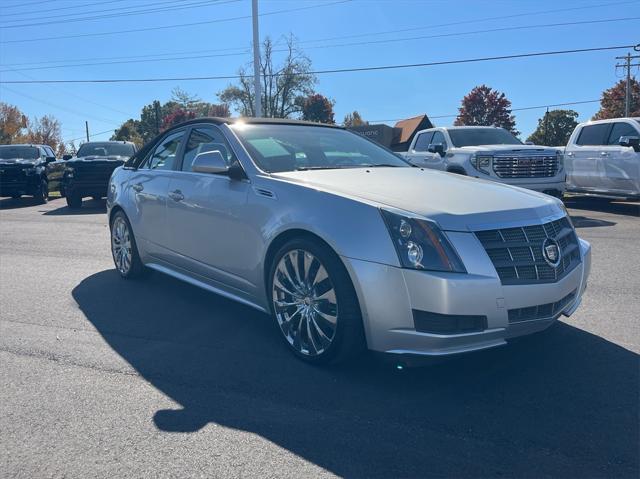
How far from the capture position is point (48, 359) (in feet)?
13.7

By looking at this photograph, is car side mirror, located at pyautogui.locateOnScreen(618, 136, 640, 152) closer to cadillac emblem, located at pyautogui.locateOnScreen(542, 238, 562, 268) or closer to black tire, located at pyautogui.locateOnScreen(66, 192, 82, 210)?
cadillac emblem, located at pyautogui.locateOnScreen(542, 238, 562, 268)

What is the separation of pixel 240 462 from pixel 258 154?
251cm

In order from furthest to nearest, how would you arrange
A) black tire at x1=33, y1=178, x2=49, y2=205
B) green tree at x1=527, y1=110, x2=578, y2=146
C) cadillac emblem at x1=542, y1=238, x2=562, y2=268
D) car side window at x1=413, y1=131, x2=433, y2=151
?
1. green tree at x1=527, y1=110, x2=578, y2=146
2. black tire at x1=33, y1=178, x2=49, y2=205
3. car side window at x1=413, y1=131, x2=433, y2=151
4. cadillac emblem at x1=542, y1=238, x2=562, y2=268

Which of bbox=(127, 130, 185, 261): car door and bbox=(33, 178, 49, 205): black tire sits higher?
bbox=(127, 130, 185, 261): car door

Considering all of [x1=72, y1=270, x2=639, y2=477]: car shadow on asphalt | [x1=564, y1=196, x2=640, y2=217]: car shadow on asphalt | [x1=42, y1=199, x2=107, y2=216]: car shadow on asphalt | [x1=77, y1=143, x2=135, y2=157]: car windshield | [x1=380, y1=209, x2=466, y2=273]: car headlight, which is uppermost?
[x1=77, y1=143, x2=135, y2=157]: car windshield

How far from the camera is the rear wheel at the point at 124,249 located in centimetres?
630

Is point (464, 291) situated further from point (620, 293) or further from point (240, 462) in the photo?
point (620, 293)

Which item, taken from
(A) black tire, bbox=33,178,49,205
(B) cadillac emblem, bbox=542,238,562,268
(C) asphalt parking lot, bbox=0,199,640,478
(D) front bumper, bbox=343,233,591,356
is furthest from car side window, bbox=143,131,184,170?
(A) black tire, bbox=33,178,49,205

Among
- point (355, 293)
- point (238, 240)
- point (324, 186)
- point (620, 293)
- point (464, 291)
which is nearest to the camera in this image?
point (464, 291)

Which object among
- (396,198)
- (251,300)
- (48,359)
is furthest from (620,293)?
(48,359)

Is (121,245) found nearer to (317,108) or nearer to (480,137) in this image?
(480,137)

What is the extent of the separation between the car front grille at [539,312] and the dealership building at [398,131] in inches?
2052

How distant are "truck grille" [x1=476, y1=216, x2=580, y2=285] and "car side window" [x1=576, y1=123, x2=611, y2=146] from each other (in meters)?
10.4

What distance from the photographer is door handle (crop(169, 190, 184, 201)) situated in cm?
519
